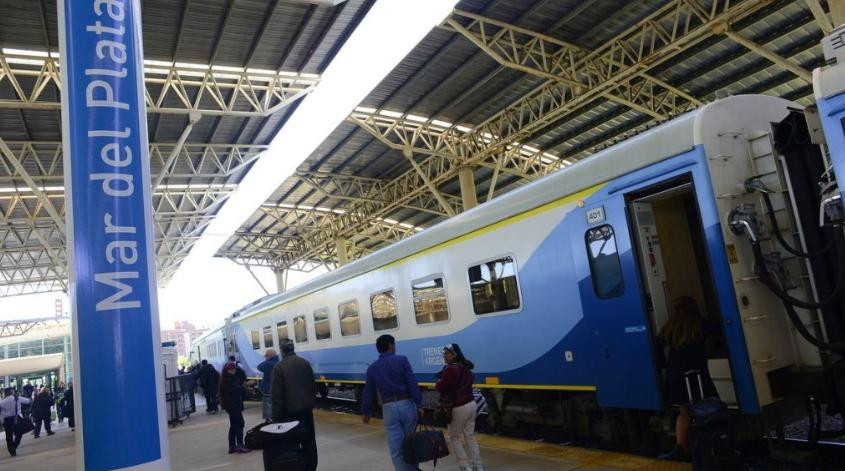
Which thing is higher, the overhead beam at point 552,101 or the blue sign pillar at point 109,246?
the overhead beam at point 552,101

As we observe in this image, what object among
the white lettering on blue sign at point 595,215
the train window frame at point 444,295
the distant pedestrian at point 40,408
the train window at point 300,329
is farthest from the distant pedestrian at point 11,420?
the white lettering on blue sign at point 595,215

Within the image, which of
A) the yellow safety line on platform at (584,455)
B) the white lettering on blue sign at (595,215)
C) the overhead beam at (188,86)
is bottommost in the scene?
the yellow safety line on platform at (584,455)

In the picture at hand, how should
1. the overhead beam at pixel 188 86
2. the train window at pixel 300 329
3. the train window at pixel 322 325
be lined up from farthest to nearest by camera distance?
the train window at pixel 300 329, the overhead beam at pixel 188 86, the train window at pixel 322 325

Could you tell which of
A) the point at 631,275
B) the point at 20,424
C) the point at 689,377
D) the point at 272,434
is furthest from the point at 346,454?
the point at 20,424

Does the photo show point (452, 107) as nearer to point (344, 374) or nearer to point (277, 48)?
point (277, 48)

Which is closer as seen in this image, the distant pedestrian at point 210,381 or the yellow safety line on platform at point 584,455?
the yellow safety line on platform at point 584,455

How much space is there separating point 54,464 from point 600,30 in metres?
15.5

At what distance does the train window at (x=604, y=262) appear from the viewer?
19.9 ft

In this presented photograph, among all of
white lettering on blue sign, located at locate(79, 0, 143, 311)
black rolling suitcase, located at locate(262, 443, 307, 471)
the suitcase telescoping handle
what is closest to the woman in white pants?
black rolling suitcase, located at locate(262, 443, 307, 471)

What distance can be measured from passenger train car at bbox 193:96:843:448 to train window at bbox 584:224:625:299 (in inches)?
0.6

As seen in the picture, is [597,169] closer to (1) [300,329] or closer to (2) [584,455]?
(2) [584,455]

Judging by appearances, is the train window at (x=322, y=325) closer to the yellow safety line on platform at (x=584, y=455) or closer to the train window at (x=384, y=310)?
the train window at (x=384, y=310)

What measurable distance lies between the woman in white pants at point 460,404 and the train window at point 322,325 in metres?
7.45

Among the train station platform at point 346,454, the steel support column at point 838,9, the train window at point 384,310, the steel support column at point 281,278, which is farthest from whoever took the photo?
the steel support column at point 281,278
